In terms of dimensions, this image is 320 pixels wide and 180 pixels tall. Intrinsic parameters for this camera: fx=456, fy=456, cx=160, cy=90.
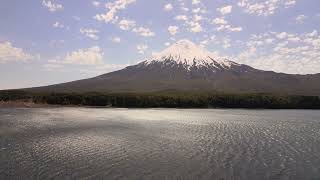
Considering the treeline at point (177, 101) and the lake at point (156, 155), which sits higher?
the treeline at point (177, 101)

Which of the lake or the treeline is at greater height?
the treeline

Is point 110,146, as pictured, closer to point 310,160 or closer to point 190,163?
point 190,163

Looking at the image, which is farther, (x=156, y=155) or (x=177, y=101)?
(x=177, y=101)

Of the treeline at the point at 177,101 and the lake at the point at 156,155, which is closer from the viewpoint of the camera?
the lake at the point at 156,155

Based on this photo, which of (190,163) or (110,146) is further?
(110,146)

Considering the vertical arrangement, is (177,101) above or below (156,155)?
above

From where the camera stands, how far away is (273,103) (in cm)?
11556

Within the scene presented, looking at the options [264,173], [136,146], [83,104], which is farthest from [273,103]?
[264,173]

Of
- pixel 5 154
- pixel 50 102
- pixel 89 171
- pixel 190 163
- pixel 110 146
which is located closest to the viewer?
pixel 89 171

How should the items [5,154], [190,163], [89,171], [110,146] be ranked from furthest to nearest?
[110,146] < [5,154] < [190,163] < [89,171]

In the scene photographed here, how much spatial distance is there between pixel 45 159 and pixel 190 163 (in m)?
8.98

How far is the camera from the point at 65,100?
115m

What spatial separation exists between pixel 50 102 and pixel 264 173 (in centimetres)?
9360

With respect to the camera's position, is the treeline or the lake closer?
the lake
